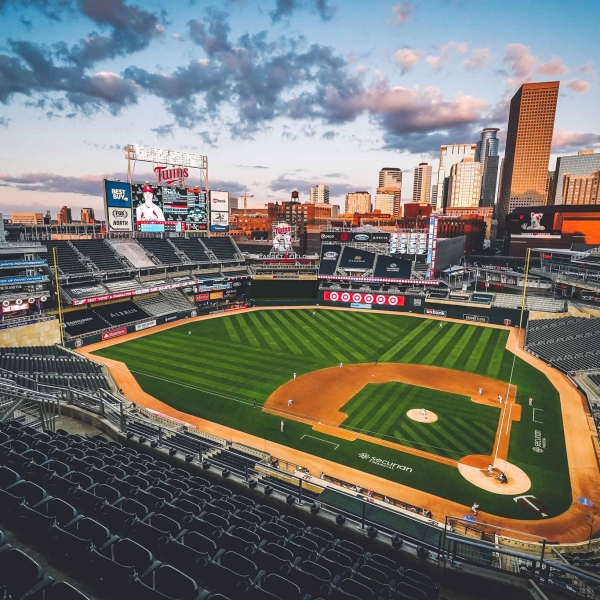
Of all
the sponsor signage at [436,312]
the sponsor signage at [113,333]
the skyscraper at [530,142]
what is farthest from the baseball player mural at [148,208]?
the skyscraper at [530,142]

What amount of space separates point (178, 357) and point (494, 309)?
40.5 m

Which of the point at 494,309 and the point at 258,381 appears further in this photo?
the point at 494,309

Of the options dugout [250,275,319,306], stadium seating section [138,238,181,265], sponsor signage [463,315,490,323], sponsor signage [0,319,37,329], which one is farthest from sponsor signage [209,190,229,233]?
sponsor signage [463,315,490,323]

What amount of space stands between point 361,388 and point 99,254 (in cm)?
4073

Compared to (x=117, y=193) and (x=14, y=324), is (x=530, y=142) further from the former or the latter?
(x=14, y=324)

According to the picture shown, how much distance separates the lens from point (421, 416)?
26.3 metres

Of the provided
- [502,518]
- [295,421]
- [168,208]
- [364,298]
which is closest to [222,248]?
[168,208]

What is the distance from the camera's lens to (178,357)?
123ft

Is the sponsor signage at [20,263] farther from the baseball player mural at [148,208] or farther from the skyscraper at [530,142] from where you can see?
the skyscraper at [530,142]

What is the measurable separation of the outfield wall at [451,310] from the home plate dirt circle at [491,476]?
110 ft

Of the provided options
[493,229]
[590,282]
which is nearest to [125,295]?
[590,282]

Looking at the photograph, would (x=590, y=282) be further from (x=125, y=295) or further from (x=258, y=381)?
(x=125, y=295)

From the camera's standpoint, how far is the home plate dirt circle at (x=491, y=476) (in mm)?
19516

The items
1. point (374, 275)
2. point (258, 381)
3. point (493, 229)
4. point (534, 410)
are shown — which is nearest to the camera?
point (534, 410)
